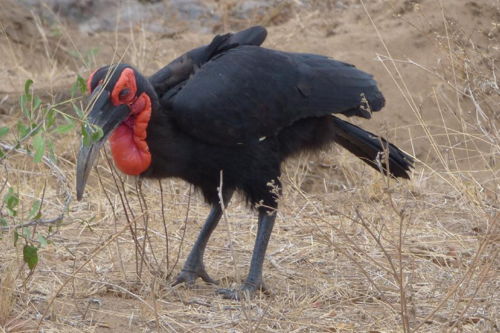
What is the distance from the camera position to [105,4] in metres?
9.80

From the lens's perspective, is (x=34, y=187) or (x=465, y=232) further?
(x=34, y=187)

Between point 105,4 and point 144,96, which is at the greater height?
point 144,96

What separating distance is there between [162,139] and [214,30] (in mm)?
5312

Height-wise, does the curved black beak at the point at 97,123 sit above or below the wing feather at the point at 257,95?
above

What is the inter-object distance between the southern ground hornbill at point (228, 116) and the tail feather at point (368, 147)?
0.01 meters

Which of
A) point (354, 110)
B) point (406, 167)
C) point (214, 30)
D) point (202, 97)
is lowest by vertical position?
point (214, 30)

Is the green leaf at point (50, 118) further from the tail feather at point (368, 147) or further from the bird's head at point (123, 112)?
the tail feather at point (368, 147)

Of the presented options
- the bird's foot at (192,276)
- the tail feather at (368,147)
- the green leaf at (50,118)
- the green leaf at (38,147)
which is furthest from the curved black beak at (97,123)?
the tail feather at (368,147)

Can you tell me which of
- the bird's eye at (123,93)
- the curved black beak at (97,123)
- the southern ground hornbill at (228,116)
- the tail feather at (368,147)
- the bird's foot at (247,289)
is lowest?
the bird's foot at (247,289)

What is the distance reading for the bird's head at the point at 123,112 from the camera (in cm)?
336

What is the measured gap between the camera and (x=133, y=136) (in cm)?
355

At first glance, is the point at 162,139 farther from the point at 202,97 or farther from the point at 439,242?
the point at 439,242

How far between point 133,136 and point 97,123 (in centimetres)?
26

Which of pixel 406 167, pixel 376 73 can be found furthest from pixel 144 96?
pixel 376 73
